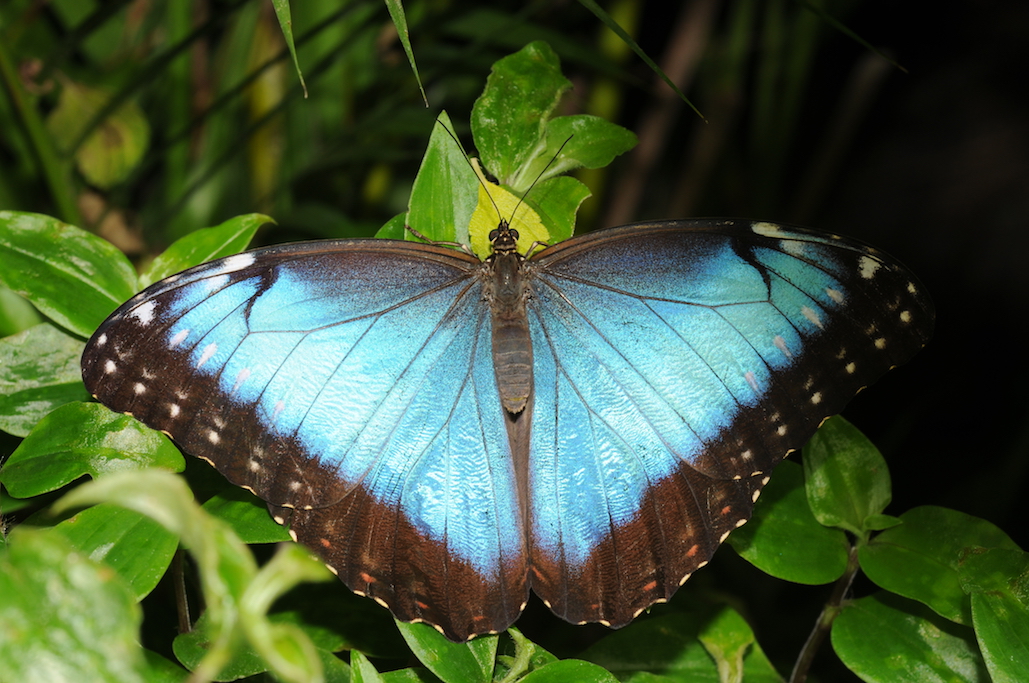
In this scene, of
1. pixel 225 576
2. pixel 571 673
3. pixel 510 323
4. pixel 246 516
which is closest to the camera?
pixel 225 576

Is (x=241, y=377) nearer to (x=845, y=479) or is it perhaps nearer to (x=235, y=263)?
(x=235, y=263)

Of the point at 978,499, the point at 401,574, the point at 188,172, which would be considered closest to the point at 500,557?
the point at 401,574

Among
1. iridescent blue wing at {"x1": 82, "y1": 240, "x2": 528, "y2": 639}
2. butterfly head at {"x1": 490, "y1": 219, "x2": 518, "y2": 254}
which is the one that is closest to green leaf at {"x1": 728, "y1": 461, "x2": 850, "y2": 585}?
iridescent blue wing at {"x1": 82, "y1": 240, "x2": 528, "y2": 639}

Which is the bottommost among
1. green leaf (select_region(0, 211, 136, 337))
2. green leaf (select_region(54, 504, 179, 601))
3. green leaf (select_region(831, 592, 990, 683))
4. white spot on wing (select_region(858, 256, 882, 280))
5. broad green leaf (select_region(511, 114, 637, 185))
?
green leaf (select_region(831, 592, 990, 683))

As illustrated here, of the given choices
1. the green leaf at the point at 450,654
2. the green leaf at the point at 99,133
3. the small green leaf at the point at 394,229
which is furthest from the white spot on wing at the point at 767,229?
the green leaf at the point at 99,133

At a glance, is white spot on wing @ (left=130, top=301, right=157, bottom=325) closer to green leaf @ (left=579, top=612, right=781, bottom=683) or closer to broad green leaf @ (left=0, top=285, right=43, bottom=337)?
broad green leaf @ (left=0, top=285, right=43, bottom=337)

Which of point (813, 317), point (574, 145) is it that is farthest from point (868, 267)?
point (574, 145)
